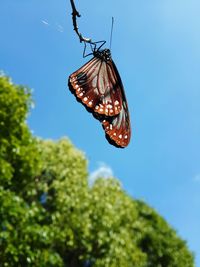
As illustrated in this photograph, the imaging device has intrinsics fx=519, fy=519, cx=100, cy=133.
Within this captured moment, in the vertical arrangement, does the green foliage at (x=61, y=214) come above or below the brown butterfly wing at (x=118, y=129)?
above

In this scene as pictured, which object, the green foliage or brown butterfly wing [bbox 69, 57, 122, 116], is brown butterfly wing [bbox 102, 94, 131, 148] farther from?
the green foliage

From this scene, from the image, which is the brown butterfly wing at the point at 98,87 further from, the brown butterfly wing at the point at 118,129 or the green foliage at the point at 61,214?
the green foliage at the point at 61,214

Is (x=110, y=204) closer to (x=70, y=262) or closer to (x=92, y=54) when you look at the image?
(x=70, y=262)

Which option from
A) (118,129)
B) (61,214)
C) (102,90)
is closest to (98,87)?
(102,90)

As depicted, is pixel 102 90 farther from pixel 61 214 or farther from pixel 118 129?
pixel 61 214

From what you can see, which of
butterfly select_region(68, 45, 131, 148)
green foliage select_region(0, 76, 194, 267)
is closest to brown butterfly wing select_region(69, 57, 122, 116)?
butterfly select_region(68, 45, 131, 148)

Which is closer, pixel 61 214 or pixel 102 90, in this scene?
pixel 102 90

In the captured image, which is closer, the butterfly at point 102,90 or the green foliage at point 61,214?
the butterfly at point 102,90

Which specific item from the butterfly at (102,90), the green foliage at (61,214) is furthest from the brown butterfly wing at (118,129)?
the green foliage at (61,214)
